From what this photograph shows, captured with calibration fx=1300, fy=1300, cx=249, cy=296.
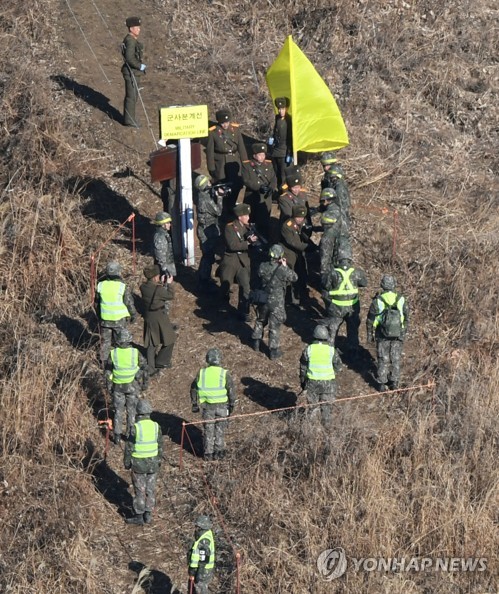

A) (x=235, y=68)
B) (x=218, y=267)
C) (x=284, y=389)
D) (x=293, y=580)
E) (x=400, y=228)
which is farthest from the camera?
(x=235, y=68)

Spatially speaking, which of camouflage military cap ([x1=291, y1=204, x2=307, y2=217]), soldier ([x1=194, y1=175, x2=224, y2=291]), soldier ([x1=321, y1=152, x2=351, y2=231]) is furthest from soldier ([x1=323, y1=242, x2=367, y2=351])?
soldier ([x1=194, y1=175, x2=224, y2=291])

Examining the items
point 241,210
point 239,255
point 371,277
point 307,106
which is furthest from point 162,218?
point 307,106

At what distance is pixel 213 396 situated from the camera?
1573cm

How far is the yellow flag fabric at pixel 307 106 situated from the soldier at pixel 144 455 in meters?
6.74

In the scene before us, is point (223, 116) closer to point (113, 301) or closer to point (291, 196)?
point (291, 196)

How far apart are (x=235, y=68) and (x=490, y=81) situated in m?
4.81

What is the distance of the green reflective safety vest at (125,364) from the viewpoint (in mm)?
15875

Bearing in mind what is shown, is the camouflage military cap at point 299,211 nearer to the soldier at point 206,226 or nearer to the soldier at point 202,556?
the soldier at point 206,226

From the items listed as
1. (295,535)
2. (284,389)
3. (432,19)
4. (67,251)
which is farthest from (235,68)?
(295,535)

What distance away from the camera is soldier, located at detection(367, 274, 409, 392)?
16.8 meters

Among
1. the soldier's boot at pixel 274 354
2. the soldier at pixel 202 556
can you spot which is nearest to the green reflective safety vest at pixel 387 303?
the soldier's boot at pixel 274 354

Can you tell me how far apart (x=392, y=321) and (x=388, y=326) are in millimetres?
87

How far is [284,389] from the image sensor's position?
57.2ft

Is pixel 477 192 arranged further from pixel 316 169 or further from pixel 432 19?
pixel 432 19
